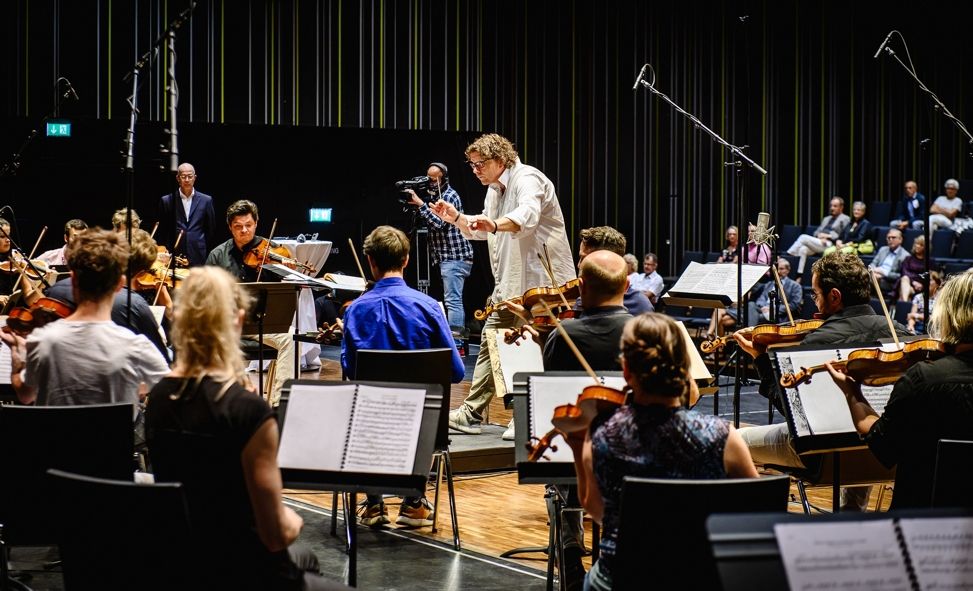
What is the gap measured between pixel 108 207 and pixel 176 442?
365 inches

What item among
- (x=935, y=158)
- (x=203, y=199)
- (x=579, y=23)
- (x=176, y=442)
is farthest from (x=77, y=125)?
(x=935, y=158)

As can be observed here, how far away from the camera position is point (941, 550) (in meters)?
1.84

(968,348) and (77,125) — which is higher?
(77,125)

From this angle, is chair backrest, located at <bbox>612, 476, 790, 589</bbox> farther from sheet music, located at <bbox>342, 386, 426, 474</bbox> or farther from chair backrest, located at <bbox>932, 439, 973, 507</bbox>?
sheet music, located at <bbox>342, 386, 426, 474</bbox>

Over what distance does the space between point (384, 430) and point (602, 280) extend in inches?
42.6

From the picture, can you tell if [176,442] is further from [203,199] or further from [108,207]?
[108,207]

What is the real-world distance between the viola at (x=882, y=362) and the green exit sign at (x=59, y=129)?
8915 mm

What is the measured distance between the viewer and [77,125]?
35.3 ft

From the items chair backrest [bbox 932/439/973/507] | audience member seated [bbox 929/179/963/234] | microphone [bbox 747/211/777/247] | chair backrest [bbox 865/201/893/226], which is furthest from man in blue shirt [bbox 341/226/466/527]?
chair backrest [bbox 865/201/893/226]

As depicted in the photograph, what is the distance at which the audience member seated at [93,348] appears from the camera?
3.34 m

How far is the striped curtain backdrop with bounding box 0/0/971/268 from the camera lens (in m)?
11.2

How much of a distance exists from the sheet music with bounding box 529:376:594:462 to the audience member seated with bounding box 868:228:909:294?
9.44m

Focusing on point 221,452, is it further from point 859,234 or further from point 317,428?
point 859,234

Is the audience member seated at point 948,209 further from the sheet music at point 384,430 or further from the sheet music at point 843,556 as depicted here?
the sheet music at point 843,556
